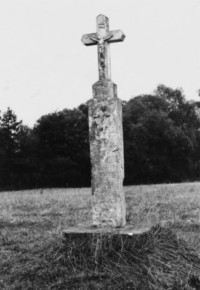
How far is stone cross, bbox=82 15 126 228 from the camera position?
7266 millimetres

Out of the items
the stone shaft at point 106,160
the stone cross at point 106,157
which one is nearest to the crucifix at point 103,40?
the stone cross at point 106,157

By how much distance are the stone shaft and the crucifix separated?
409 millimetres

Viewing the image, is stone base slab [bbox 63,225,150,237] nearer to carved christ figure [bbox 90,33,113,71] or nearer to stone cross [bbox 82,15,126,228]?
stone cross [bbox 82,15,126,228]

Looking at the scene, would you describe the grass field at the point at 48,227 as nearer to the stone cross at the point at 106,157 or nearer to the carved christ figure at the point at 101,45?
the stone cross at the point at 106,157

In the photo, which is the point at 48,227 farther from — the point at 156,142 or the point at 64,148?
the point at 156,142

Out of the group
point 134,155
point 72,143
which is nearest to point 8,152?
point 72,143

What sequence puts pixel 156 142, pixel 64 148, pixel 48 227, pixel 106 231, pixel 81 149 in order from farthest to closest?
pixel 156 142, pixel 64 148, pixel 81 149, pixel 48 227, pixel 106 231

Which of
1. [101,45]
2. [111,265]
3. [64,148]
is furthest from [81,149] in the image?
[111,265]

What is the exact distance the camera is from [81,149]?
1809 inches

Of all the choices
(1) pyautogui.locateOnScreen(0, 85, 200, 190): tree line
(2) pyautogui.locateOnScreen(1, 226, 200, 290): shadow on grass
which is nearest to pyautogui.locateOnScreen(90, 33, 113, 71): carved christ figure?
(2) pyautogui.locateOnScreen(1, 226, 200, 290): shadow on grass

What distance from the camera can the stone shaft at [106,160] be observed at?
727 cm

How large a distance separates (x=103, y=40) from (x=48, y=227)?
17.3 feet

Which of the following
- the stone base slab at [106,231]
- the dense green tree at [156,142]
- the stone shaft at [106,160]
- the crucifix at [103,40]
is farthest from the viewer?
the dense green tree at [156,142]

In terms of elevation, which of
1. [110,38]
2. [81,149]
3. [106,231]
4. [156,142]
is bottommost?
[106,231]
